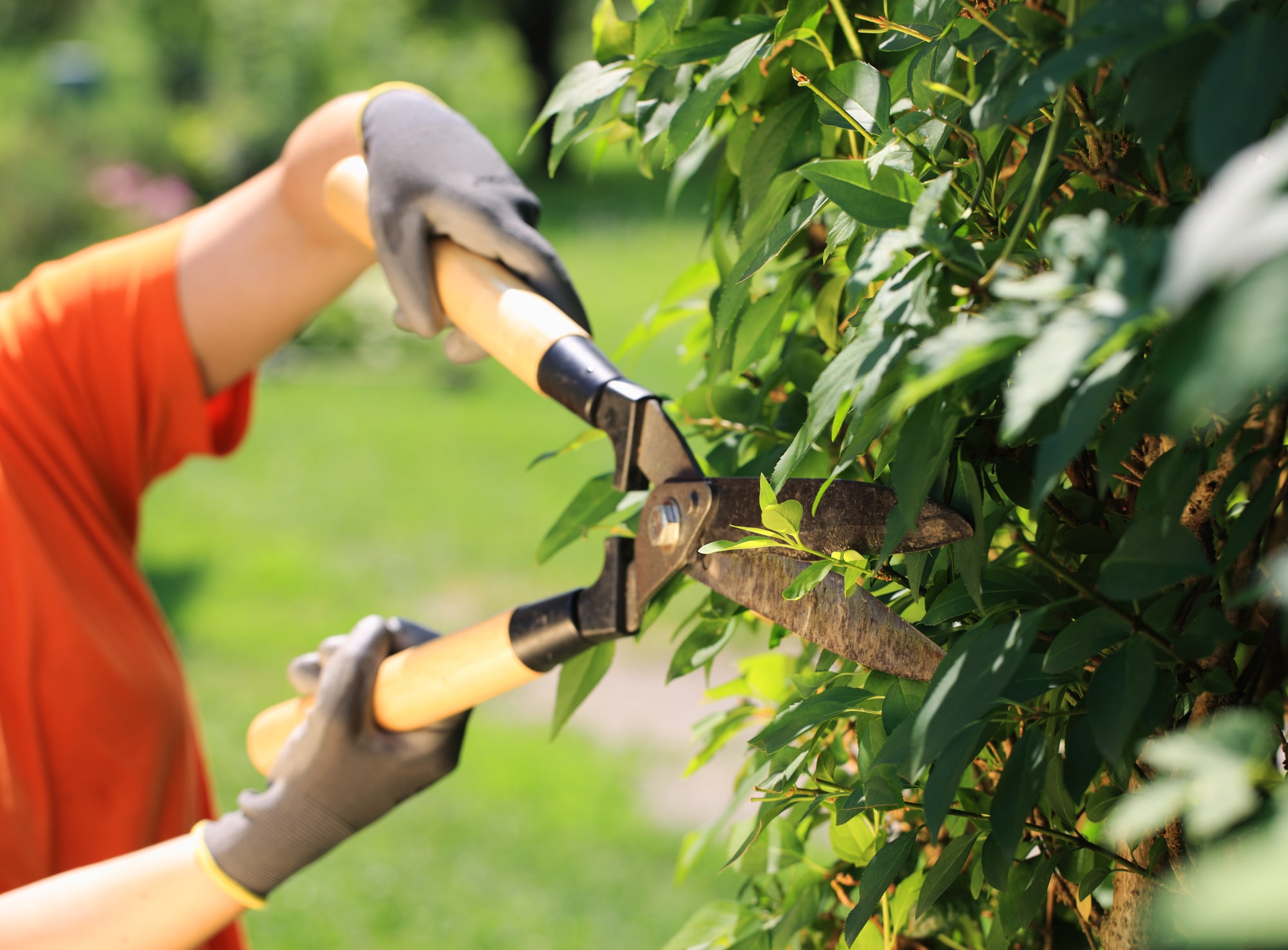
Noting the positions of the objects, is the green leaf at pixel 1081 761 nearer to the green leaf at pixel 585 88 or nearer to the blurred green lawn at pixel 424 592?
the green leaf at pixel 585 88

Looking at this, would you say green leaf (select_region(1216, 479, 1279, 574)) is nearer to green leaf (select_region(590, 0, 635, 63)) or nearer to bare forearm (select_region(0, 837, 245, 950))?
green leaf (select_region(590, 0, 635, 63))

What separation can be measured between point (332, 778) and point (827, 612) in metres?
0.63

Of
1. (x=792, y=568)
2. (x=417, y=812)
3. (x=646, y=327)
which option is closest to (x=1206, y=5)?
(x=792, y=568)

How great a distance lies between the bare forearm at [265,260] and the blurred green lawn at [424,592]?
1.97 meters

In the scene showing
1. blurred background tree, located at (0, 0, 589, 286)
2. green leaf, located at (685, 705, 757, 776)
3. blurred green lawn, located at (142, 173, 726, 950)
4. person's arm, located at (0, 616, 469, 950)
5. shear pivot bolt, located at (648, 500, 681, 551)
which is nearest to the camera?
shear pivot bolt, located at (648, 500, 681, 551)

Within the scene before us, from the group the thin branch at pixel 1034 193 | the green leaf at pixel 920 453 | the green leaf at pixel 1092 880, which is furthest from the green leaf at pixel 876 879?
the thin branch at pixel 1034 193

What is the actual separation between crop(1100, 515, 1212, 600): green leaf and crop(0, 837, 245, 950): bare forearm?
968mm

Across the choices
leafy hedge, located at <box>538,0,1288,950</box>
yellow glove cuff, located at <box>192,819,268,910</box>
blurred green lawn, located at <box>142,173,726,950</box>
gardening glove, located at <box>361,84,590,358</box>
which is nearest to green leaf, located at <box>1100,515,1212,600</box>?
leafy hedge, located at <box>538,0,1288,950</box>

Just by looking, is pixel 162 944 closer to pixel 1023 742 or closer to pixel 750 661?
pixel 750 661

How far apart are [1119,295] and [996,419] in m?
0.28

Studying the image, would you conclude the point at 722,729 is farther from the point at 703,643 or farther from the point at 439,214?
the point at 439,214

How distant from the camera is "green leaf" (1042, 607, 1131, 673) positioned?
535mm

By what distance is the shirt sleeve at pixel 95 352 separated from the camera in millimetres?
1430

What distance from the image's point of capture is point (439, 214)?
1119 mm
